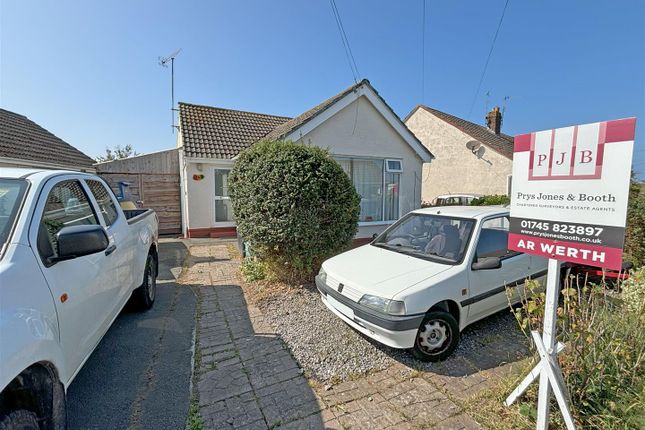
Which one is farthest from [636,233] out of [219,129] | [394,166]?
[219,129]

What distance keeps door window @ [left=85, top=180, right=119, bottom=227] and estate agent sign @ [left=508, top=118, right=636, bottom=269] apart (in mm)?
3903

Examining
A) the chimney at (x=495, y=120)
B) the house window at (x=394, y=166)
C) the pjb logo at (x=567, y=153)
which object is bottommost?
the pjb logo at (x=567, y=153)

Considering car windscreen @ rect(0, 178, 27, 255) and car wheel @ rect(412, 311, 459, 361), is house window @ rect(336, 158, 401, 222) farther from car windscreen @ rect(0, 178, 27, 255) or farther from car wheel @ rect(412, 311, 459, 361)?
car windscreen @ rect(0, 178, 27, 255)

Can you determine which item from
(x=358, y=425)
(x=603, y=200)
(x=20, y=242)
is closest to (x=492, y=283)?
(x=603, y=200)

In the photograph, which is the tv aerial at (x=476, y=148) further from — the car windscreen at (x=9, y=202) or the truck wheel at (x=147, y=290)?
the car windscreen at (x=9, y=202)

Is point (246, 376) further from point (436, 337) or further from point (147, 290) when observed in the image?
point (147, 290)

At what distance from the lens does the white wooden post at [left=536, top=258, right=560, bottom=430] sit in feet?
6.84

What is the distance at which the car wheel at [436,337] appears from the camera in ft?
9.91

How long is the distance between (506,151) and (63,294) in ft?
61.8

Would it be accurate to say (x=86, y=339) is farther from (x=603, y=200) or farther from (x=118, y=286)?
(x=603, y=200)

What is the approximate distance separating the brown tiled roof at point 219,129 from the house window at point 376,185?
12.4 feet

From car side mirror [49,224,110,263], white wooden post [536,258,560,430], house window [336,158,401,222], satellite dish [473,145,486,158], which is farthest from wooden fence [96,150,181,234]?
satellite dish [473,145,486,158]

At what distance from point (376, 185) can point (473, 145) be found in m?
9.92

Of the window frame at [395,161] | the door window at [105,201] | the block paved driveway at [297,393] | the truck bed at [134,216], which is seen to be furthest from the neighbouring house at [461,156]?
the door window at [105,201]
